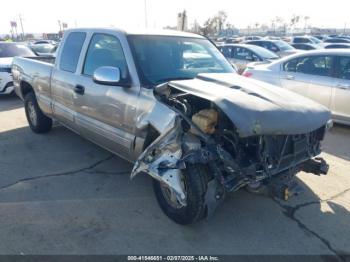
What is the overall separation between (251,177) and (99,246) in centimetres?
148

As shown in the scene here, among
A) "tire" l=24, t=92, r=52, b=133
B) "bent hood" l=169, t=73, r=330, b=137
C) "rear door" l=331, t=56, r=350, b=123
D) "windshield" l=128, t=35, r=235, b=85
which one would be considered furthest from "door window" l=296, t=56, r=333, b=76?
"tire" l=24, t=92, r=52, b=133

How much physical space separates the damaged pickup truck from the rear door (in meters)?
2.95

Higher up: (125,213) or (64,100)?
(64,100)

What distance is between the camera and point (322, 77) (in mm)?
6703

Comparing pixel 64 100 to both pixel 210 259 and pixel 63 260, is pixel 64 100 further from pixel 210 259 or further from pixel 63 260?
pixel 210 259

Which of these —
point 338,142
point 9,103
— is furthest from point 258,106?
point 9,103

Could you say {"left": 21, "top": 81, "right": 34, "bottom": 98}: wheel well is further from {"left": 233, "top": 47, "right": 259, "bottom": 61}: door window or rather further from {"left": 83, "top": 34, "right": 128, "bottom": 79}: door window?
{"left": 233, "top": 47, "right": 259, "bottom": 61}: door window

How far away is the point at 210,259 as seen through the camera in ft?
9.61

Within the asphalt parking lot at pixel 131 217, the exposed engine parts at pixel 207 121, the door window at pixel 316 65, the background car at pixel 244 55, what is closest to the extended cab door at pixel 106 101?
the asphalt parking lot at pixel 131 217

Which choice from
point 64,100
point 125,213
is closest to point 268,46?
point 64,100

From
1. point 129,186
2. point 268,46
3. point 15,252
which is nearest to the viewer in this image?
point 15,252

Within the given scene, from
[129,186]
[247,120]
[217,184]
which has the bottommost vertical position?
[129,186]

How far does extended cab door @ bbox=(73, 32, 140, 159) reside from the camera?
3.77m

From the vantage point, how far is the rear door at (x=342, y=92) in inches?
249
